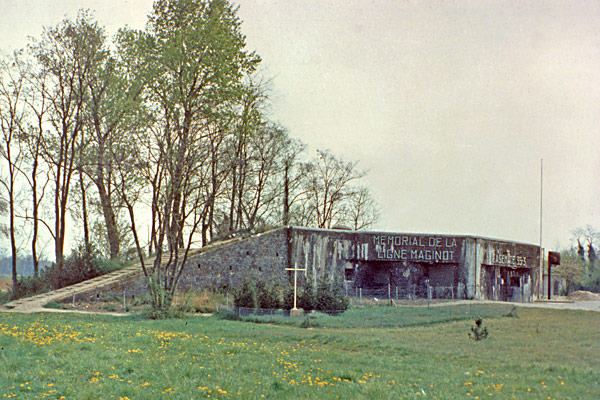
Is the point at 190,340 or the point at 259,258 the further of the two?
the point at 259,258

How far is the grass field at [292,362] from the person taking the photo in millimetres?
10711

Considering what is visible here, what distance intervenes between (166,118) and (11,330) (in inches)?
502

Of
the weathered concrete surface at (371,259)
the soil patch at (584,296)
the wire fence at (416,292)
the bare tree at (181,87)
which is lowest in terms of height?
the soil patch at (584,296)

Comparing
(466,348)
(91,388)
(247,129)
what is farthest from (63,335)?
(247,129)

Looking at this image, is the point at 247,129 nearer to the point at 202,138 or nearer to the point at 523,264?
the point at 202,138

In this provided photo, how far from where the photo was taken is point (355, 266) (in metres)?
37.2

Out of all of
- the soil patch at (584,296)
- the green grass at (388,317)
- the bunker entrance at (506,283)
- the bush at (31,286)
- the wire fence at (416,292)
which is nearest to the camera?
the green grass at (388,317)

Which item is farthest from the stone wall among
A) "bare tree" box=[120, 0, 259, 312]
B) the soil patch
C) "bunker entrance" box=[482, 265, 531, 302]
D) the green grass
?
the soil patch

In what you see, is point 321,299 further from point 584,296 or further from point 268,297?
point 584,296

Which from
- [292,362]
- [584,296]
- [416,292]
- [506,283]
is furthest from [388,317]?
[584,296]

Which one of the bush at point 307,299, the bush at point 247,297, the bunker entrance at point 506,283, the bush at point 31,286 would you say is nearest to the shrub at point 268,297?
the bush at point 247,297

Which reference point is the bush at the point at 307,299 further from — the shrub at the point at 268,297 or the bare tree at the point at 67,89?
the bare tree at the point at 67,89

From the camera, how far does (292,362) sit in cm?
1365

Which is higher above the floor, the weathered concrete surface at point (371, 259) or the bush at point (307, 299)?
the weathered concrete surface at point (371, 259)
